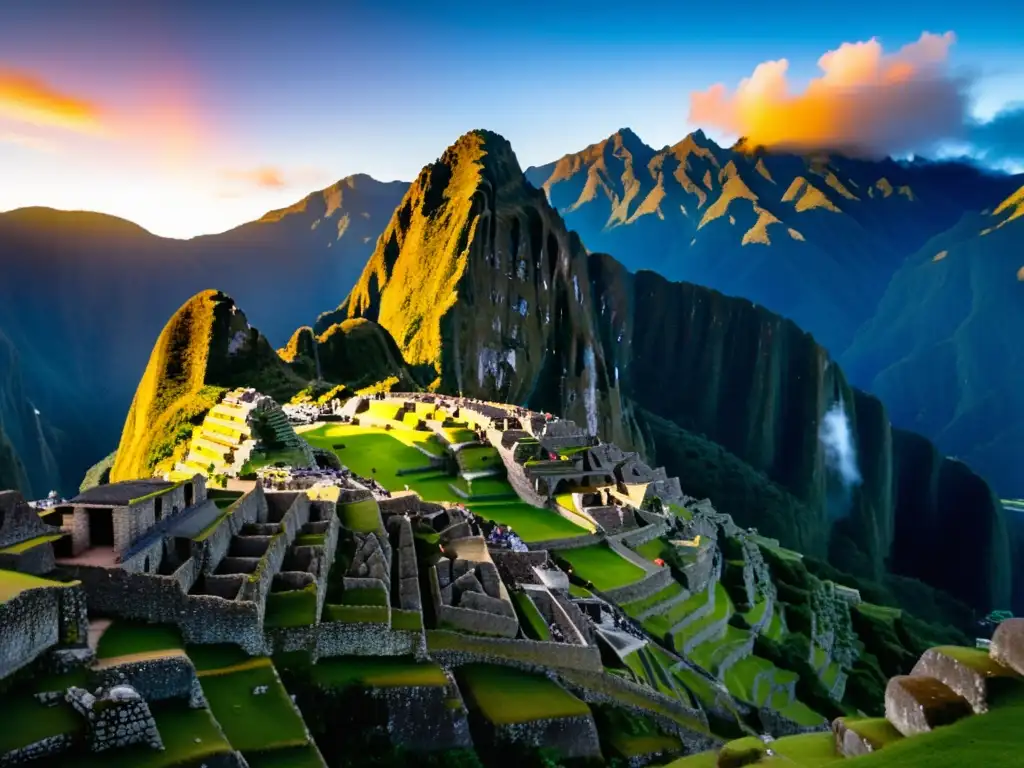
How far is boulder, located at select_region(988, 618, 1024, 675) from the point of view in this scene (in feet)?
33.4

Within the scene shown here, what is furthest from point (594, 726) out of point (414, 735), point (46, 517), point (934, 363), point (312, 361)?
point (934, 363)

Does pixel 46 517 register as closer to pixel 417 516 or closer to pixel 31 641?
pixel 31 641

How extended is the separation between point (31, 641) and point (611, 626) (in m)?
17.4

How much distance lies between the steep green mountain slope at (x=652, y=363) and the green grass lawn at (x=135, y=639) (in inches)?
4232

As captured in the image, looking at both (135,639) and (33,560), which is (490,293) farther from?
(135,639)

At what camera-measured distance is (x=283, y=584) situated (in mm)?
16266

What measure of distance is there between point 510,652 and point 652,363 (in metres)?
185

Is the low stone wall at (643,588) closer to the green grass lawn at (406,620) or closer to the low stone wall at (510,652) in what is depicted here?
the low stone wall at (510,652)

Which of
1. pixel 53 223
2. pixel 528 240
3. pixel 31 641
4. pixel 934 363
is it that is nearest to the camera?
pixel 31 641

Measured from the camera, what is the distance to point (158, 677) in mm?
11125

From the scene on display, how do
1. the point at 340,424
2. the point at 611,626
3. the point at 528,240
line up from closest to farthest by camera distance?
the point at 611,626
the point at 340,424
the point at 528,240

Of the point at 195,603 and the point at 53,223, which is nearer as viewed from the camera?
the point at 195,603

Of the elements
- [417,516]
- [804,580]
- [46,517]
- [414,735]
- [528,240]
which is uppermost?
[528,240]

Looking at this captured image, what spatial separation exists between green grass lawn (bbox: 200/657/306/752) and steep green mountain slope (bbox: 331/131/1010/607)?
107726 mm
